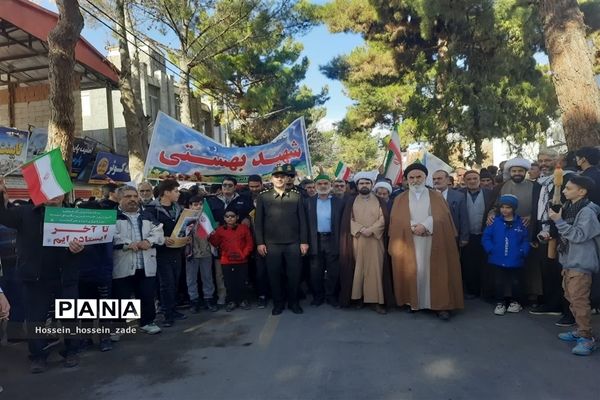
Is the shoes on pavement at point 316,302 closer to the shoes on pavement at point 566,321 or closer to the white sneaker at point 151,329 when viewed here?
the white sneaker at point 151,329

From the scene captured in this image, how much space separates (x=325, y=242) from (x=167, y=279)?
2.13 m

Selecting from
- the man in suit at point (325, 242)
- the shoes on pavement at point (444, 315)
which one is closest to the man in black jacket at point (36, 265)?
the man in suit at point (325, 242)

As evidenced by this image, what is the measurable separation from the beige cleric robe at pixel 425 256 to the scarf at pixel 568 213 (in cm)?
139

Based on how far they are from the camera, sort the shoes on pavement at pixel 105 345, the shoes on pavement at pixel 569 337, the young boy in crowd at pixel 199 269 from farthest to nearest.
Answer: the young boy in crowd at pixel 199 269, the shoes on pavement at pixel 105 345, the shoes on pavement at pixel 569 337

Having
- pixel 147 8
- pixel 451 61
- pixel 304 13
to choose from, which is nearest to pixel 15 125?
pixel 147 8

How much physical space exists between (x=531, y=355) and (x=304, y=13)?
1671 centimetres

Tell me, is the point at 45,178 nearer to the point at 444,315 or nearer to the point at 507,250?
the point at 444,315

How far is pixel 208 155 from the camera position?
767 cm

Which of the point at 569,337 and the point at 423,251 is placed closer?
the point at 569,337

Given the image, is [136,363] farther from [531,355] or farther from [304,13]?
[304,13]

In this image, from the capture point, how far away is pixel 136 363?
479cm

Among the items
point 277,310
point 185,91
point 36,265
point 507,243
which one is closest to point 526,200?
point 507,243

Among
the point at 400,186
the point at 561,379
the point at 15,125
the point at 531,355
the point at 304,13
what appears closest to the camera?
the point at 561,379

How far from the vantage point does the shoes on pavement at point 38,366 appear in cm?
462
